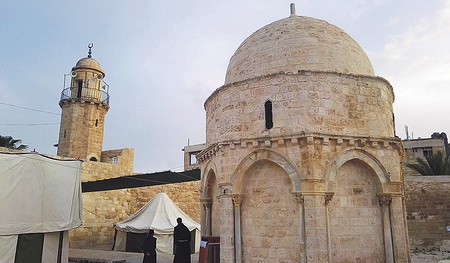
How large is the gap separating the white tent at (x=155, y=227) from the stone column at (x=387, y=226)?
8296mm

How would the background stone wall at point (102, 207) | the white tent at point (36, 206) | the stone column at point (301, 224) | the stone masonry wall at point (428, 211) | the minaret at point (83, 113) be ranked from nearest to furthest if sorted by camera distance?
the stone column at point (301, 224)
the white tent at point (36, 206)
the background stone wall at point (102, 207)
the stone masonry wall at point (428, 211)
the minaret at point (83, 113)

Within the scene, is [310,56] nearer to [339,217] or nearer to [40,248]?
[339,217]

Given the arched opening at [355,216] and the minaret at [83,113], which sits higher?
the minaret at [83,113]

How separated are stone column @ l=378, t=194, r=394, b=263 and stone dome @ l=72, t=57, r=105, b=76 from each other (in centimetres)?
2064

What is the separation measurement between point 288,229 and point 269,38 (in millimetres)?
5150

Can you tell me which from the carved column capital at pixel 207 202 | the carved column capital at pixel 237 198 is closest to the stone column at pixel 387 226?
the carved column capital at pixel 237 198

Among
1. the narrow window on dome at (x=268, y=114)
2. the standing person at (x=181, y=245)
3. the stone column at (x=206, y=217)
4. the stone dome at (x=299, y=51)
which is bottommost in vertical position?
the standing person at (x=181, y=245)

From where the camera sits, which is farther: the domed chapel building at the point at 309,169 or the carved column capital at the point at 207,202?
the carved column capital at the point at 207,202

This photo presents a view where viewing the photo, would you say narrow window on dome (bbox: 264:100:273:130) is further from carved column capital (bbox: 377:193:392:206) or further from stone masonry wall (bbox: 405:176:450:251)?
stone masonry wall (bbox: 405:176:450:251)

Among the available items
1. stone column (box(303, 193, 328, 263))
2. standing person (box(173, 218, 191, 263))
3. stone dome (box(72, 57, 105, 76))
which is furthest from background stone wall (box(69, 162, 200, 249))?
stone column (box(303, 193, 328, 263))

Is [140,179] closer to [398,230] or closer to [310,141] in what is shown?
[310,141]

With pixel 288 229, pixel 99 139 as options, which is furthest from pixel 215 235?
pixel 99 139

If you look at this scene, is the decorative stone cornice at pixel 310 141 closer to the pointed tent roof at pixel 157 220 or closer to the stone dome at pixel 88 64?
the pointed tent roof at pixel 157 220

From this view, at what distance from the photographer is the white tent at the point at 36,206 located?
802 centimetres
